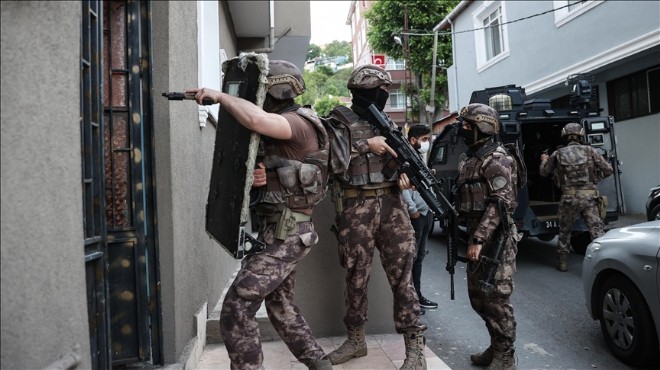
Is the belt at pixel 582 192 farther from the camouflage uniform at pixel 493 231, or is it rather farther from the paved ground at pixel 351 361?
the paved ground at pixel 351 361

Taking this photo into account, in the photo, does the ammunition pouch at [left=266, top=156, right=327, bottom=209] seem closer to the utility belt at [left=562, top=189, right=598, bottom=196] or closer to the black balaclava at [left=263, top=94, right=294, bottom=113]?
the black balaclava at [left=263, top=94, right=294, bottom=113]

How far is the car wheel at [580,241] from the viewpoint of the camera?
7.89m

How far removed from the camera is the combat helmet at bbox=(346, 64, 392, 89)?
3494 millimetres

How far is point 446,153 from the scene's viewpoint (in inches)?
374

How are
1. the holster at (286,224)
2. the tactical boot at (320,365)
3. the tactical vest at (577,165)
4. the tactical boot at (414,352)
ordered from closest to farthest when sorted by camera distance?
1. the holster at (286,224)
2. the tactical boot at (320,365)
3. the tactical boot at (414,352)
4. the tactical vest at (577,165)

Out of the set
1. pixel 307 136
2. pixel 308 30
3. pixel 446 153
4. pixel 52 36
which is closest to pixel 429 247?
pixel 446 153

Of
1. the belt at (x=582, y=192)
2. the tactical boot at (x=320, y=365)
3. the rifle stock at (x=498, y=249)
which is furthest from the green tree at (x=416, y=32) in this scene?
the tactical boot at (x=320, y=365)

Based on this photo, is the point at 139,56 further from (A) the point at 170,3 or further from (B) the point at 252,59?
(B) the point at 252,59

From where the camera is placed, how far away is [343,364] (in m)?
3.49

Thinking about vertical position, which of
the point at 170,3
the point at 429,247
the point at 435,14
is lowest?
the point at 429,247

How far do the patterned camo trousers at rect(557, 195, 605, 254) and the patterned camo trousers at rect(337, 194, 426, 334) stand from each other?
428cm

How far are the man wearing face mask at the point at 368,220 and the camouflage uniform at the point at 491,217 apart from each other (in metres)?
0.57

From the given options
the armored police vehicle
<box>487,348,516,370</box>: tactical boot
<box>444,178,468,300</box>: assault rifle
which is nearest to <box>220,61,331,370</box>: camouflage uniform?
<box>444,178,468,300</box>: assault rifle

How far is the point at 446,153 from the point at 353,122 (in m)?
6.31
